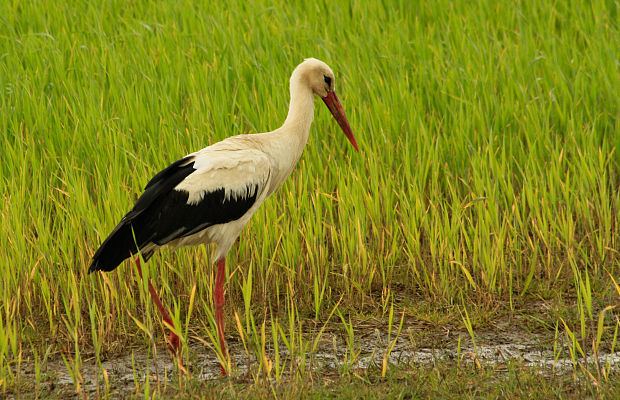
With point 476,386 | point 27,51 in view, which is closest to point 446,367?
point 476,386

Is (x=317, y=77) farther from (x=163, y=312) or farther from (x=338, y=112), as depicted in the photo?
(x=163, y=312)

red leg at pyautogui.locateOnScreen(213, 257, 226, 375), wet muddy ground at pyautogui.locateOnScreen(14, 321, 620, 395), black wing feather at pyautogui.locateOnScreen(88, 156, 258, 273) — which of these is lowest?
wet muddy ground at pyautogui.locateOnScreen(14, 321, 620, 395)

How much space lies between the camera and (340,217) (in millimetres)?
4398

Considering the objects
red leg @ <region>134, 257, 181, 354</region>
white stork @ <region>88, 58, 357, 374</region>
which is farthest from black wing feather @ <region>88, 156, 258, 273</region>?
red leg @ <region>134, 257, 181, 354</region>

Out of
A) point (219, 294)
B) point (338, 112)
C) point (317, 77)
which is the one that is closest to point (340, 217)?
point (338, 112)

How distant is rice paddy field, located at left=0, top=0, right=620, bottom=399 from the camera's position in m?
3.52

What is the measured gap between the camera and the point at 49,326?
4.00m

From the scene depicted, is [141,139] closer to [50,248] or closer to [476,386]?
[50,248]

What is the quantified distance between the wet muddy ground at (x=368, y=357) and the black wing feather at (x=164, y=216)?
499 mm

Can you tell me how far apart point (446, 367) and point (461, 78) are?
2.79 meters

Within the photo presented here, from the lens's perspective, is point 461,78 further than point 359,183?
Yes

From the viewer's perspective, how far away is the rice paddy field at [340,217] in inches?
139

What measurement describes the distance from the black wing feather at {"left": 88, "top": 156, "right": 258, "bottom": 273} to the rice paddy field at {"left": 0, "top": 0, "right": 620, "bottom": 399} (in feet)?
0.68

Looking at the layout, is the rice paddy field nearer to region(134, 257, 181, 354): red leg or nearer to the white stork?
region(134, 257, 181, 354): red leg
